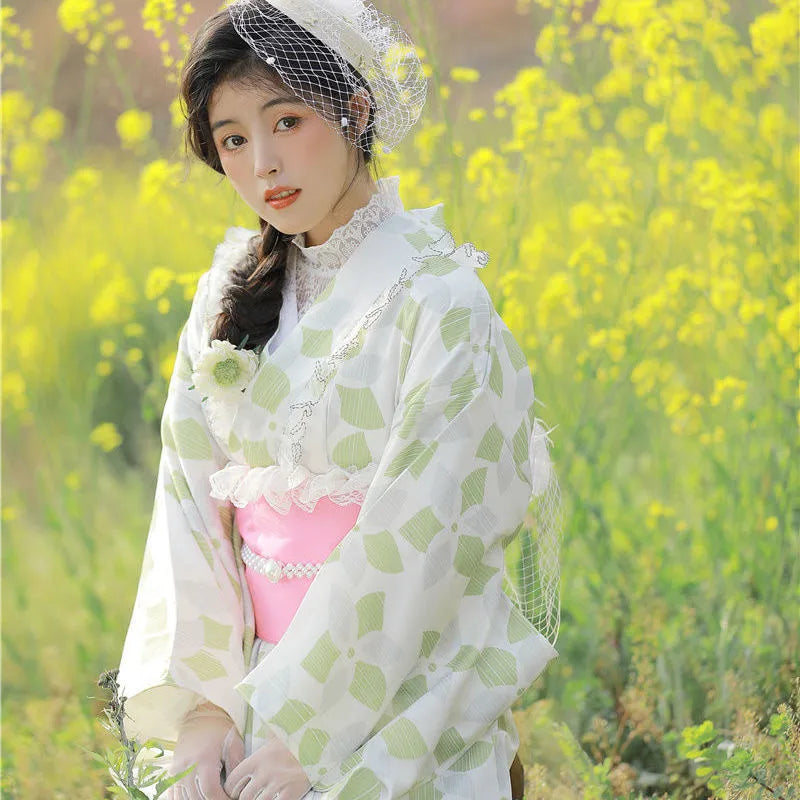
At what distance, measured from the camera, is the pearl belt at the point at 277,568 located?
4.21 feet

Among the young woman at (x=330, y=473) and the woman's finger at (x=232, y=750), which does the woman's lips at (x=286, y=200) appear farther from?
the woman's finger at (x=232, y=750)

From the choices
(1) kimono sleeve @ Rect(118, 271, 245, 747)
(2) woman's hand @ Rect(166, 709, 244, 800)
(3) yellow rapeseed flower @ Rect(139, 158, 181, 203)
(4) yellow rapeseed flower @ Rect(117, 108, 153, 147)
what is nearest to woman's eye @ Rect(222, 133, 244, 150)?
(1) kimono sleeve @ Rect(118, 271, 245, 747)

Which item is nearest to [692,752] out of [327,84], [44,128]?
[327,84]

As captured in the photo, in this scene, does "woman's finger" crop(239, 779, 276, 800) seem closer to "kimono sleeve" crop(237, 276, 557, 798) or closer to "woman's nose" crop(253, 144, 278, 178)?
"kimono sleeve" crop(237, 276, 557, 798)

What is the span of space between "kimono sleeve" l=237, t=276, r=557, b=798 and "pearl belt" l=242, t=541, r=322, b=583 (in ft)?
0.34

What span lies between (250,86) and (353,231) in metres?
0.21

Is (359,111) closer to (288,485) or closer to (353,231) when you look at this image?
(353,231)

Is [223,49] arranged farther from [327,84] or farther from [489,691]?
[489,691]

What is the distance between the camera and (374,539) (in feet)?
3.81

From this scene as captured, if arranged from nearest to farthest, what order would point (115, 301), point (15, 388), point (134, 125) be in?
point (134, 125) < point (115, 301) < point (15, 388)

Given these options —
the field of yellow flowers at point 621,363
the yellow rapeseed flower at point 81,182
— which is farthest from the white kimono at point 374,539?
the yellow rapeseed flower at point 81,182

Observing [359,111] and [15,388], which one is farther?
[15,388]

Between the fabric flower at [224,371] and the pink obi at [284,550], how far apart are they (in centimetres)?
14

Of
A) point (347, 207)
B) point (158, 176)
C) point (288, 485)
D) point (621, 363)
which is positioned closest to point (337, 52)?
point (347, 207)
